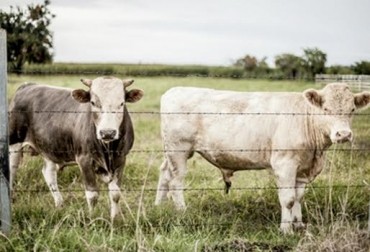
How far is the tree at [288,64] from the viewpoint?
168 feet

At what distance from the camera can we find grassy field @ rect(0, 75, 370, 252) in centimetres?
473

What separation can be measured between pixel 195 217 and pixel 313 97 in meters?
1.83

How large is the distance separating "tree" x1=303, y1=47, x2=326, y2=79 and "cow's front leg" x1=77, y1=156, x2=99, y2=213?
3797 cm

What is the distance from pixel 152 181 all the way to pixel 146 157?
5.87 ft

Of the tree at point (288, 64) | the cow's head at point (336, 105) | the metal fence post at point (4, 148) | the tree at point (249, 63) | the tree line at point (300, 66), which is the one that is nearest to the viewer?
the metal fence post at point (4, 148)

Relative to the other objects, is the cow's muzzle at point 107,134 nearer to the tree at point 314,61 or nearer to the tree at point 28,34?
the tree at point 28,34

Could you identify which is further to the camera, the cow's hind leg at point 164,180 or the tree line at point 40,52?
the tree line at point 40,52

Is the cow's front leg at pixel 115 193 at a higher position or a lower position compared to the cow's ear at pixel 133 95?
lower

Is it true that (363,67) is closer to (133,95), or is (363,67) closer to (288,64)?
(288,64)

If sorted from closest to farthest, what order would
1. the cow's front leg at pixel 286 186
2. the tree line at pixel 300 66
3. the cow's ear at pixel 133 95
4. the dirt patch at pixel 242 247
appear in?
the dirt patch at pixel 242 247
the cow's front leg at pixel 286 186
the cow's ear at pixel 133 95
the tree line at pixel 300 66

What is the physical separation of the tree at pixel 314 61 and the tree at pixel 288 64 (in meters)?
4.14

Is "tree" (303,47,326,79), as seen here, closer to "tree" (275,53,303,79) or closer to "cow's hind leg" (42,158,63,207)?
"tree" (275,53,303,79)

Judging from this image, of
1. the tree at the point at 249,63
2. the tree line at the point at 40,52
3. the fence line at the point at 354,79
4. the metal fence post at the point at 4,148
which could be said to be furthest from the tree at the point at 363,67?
the tree at the point at 249,63

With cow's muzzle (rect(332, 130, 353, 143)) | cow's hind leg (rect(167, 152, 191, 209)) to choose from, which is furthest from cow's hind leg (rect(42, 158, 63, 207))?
cow's muzzle (rect(332, 130, 353, 143))
